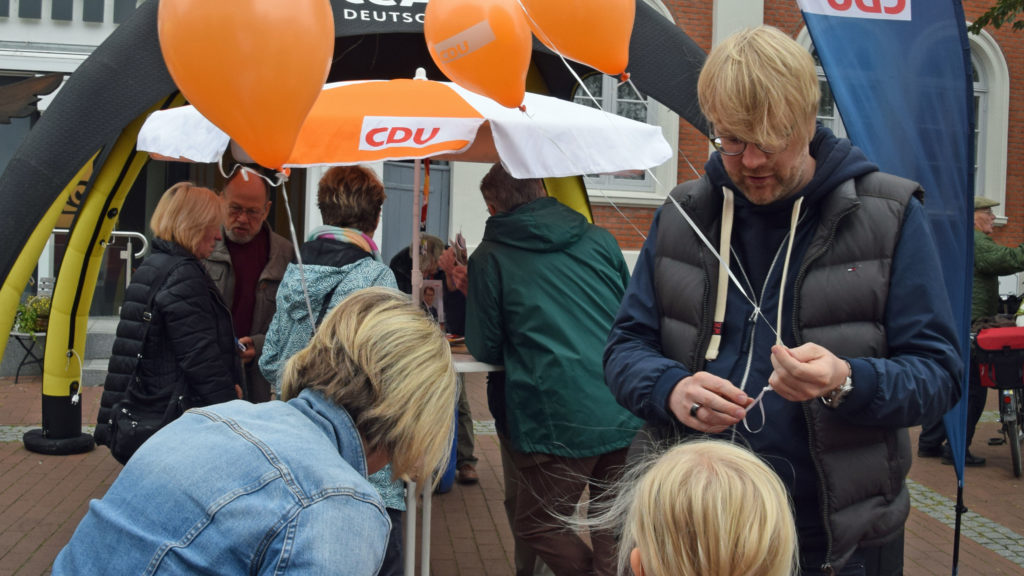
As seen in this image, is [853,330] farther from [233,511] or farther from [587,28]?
[587,28]

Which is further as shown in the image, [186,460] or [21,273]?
[21,273]

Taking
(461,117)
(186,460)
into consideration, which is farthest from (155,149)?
(186,460)

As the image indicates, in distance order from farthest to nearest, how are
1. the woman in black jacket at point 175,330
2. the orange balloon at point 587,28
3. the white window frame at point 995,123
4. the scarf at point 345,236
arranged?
the white window frame at point 995,123, the woman in black jacket at point 175,330, the scarf at point 345,236, the orange balloon at point 587,28

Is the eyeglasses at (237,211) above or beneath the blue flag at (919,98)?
beneath

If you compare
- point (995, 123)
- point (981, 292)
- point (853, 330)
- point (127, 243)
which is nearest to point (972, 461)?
point (981, 292)

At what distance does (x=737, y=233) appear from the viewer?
2.15 m

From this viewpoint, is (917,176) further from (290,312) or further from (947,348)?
(290,312)

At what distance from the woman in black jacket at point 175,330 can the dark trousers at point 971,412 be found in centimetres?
485

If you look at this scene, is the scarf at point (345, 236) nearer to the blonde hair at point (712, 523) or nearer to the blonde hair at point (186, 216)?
the blonde hair at point (186, 216)

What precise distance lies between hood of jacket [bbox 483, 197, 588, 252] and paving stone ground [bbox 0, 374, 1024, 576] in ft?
6.01

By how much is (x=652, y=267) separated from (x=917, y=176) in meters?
1.57

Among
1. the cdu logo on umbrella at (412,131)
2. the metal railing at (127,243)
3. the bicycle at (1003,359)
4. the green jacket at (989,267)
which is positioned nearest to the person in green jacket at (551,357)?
the cdu logo on umbrella at (412,131)

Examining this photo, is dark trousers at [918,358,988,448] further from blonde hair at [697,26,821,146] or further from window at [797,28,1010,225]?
window at [797,28,1010,225]

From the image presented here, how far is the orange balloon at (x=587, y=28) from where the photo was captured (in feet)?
10.0
